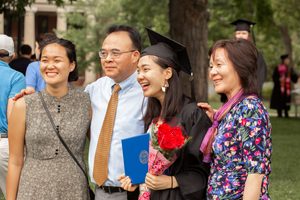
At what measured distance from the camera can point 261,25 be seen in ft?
107

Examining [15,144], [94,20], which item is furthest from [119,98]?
[94,20]

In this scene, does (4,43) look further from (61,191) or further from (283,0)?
(283,0)

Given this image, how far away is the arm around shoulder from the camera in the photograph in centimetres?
523

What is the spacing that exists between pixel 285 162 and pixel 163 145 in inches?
409

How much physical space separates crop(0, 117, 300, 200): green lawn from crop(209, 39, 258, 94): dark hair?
19.3ft

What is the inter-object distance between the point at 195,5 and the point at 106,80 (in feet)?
42.1

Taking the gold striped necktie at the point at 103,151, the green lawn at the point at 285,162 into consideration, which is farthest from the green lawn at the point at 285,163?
the gold striped necktie at the point at 103,151

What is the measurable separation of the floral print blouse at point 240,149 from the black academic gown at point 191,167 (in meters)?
0.17

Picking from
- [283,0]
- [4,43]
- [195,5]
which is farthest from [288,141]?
[283,0]

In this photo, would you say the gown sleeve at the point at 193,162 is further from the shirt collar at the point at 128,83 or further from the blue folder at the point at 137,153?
the shirt collar at the point at 128,83

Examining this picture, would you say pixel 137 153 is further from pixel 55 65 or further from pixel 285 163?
pixel 285 163

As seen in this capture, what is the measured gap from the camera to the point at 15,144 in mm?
5246

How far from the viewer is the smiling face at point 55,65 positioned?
5270 millimetres

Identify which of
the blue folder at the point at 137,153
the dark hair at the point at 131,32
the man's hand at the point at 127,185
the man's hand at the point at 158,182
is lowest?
the man's hand at the point at 127,185
